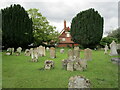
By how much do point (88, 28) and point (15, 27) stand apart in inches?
522

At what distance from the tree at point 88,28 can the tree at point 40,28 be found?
5391 mm

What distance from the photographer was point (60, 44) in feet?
137

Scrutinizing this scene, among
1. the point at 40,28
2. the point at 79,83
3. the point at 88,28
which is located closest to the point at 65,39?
the point at 40,28

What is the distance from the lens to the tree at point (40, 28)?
31.7 metres

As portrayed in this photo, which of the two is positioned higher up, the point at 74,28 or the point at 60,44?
the point at 74,28

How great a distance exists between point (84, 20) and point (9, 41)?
14519mm

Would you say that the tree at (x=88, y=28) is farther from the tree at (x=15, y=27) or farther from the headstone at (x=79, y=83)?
the headstone at (x=79, y=83)

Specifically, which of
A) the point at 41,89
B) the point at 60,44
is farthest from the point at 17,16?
the point at 41,89

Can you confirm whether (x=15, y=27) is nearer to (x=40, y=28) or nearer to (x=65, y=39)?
(x=40, y=28)

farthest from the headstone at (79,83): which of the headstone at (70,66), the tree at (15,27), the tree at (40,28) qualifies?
the tree at (40,28)

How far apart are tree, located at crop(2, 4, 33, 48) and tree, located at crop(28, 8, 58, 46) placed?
222 inches

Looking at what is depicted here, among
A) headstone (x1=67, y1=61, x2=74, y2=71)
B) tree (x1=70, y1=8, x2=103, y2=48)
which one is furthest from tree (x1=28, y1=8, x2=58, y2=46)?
headstone (x1=67, y1=61, x2=74, y2=71)

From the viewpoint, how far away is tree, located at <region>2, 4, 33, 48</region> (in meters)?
23.8

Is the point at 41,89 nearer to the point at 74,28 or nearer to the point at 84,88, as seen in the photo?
the point at 84,88
